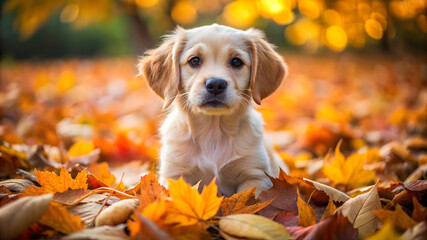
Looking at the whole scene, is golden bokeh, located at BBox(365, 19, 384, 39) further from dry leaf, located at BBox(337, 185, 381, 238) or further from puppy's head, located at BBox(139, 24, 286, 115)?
dry leaf, located at BBox(337, 185, 381, 238)

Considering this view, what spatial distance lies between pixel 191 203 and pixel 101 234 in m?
0.33

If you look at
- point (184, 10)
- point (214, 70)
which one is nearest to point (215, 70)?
point (214, 70)

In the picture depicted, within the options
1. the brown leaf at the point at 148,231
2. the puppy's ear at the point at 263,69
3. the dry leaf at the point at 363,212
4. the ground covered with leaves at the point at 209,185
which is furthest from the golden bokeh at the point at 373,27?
the brown leaf at the point at 148,231

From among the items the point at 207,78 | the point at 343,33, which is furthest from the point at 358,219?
the point at 343,33

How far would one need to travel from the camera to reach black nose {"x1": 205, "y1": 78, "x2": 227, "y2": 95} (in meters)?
1.99

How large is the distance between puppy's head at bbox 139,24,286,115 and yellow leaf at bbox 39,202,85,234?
1032mm

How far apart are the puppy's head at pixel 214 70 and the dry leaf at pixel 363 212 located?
93cm

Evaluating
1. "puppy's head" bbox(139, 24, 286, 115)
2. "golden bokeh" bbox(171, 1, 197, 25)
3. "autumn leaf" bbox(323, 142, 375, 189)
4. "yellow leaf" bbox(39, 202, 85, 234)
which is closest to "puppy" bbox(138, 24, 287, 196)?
"puppy's head" bbox(139, 24, 286, 115)

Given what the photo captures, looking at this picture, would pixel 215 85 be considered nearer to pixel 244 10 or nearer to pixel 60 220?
pixel 60 220

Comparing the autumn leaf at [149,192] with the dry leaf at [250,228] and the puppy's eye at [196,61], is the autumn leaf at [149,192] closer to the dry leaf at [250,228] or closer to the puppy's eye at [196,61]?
the dry leaf at [250,228]

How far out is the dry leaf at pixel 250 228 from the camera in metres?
1.16

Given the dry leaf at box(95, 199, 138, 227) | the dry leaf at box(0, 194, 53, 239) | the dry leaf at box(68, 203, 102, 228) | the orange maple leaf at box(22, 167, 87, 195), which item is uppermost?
the dry leaf at box(0, 194, 53, 239)

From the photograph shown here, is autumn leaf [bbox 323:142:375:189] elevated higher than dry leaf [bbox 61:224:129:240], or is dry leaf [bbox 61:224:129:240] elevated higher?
dry leaf [bbox 61:224:129:240]

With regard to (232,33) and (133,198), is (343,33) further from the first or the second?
(133,198)
